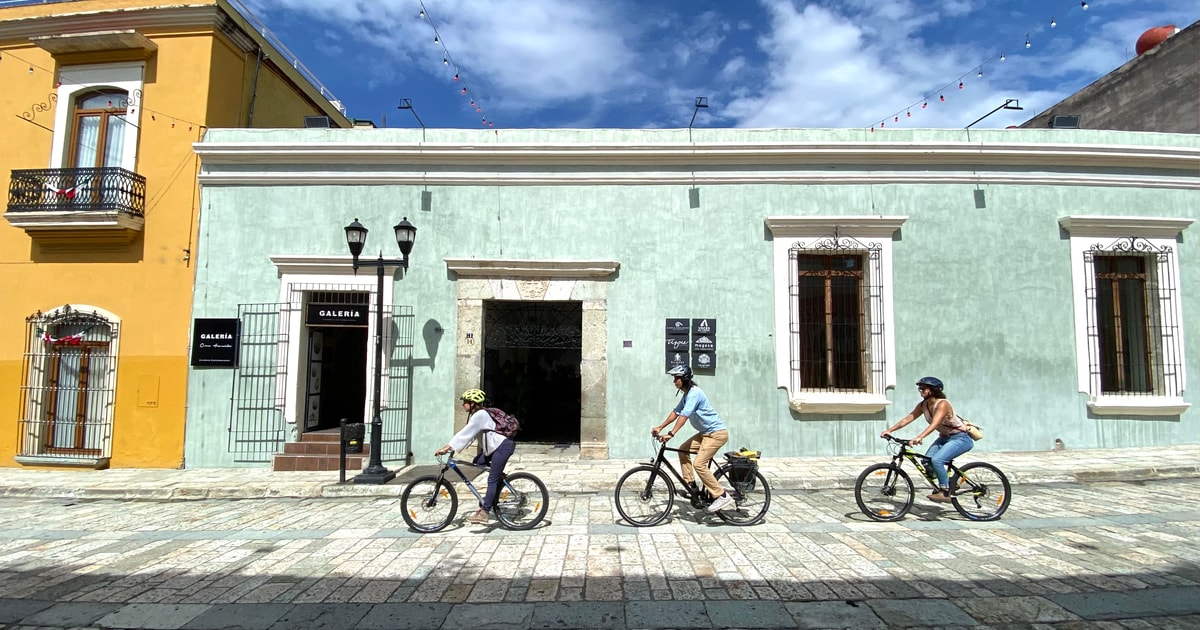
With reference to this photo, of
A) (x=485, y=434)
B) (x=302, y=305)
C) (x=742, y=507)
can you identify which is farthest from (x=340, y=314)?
(x=742, y=507)

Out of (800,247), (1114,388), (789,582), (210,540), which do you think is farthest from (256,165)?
(1114,388)

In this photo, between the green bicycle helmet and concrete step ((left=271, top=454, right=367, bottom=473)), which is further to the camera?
concrete step ((left=271, top=454, right=367, bottom=473))

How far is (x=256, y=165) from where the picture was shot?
1019cm

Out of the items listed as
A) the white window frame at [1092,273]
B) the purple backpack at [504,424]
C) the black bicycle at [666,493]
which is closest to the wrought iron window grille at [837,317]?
the white window frame at [1092,273]

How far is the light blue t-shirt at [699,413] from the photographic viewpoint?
6.11 m

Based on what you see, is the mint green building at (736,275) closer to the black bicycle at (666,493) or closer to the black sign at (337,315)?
the black sign at (337,315)

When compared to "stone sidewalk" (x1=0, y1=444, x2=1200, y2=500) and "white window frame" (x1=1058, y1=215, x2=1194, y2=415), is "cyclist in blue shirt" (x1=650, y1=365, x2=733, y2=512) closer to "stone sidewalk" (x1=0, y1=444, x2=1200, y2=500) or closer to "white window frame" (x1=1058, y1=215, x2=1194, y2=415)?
"stone sidewalk" (x1=0, y1=444, x2=1200, y2=500)

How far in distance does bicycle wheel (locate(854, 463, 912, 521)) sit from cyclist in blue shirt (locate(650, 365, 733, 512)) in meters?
1.45

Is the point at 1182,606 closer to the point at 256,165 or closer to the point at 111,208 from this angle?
the point at 256,165

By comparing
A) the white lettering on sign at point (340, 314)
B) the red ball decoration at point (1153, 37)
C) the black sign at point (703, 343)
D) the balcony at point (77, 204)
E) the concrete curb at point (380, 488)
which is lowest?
the concrete curb at point (380, 488)

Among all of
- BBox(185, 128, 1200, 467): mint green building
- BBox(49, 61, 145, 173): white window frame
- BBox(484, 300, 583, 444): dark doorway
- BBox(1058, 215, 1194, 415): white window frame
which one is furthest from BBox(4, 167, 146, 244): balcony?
BBox(1058, 215, 1194, 415): white window frame

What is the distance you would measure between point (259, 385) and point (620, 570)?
7.75 meters

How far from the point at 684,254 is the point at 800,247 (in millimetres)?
1918

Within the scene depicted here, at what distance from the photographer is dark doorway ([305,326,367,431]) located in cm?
1034
